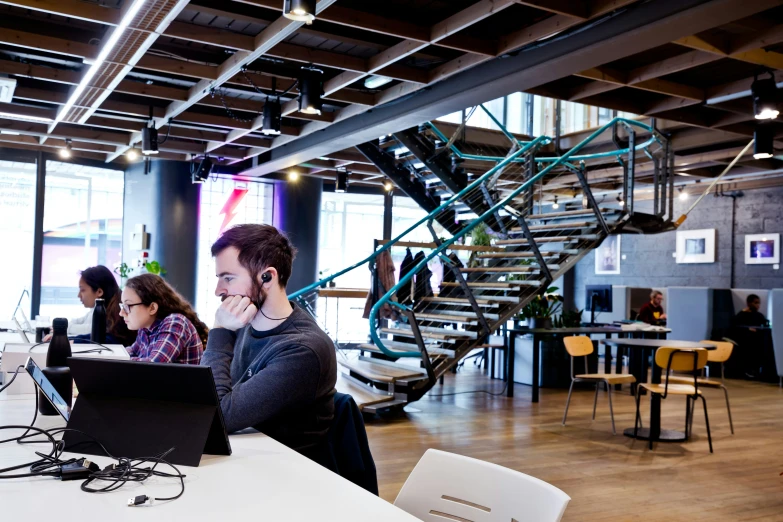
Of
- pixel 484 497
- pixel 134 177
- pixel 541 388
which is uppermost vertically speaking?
pixel 134 177

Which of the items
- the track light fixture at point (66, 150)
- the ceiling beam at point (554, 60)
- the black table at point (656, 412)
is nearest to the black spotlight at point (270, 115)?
the ceiling beam at point (554, 60)

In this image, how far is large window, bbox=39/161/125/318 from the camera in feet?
34.9

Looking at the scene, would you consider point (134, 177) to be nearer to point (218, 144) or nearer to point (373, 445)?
point (218, 144)

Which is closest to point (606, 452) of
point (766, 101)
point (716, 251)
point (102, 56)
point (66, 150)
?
point (766, 101)

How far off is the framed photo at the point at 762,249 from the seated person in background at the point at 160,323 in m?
9.84

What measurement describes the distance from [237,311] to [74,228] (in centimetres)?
972

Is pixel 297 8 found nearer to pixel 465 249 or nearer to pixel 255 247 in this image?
pixel 255 247

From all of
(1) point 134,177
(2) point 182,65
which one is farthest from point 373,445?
(1) point 134,177

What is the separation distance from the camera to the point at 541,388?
8.91 meters

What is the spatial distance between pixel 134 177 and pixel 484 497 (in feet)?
34.5

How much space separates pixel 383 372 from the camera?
693 cm

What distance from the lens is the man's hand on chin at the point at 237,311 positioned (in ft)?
7.01

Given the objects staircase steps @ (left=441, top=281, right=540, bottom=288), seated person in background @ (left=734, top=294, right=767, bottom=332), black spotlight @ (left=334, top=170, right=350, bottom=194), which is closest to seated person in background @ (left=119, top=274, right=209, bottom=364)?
staircase steps @ (left=441, top=281, right=540, bottom=288)

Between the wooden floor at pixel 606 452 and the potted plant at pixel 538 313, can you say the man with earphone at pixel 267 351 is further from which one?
the potted plant at pixel 538 313
